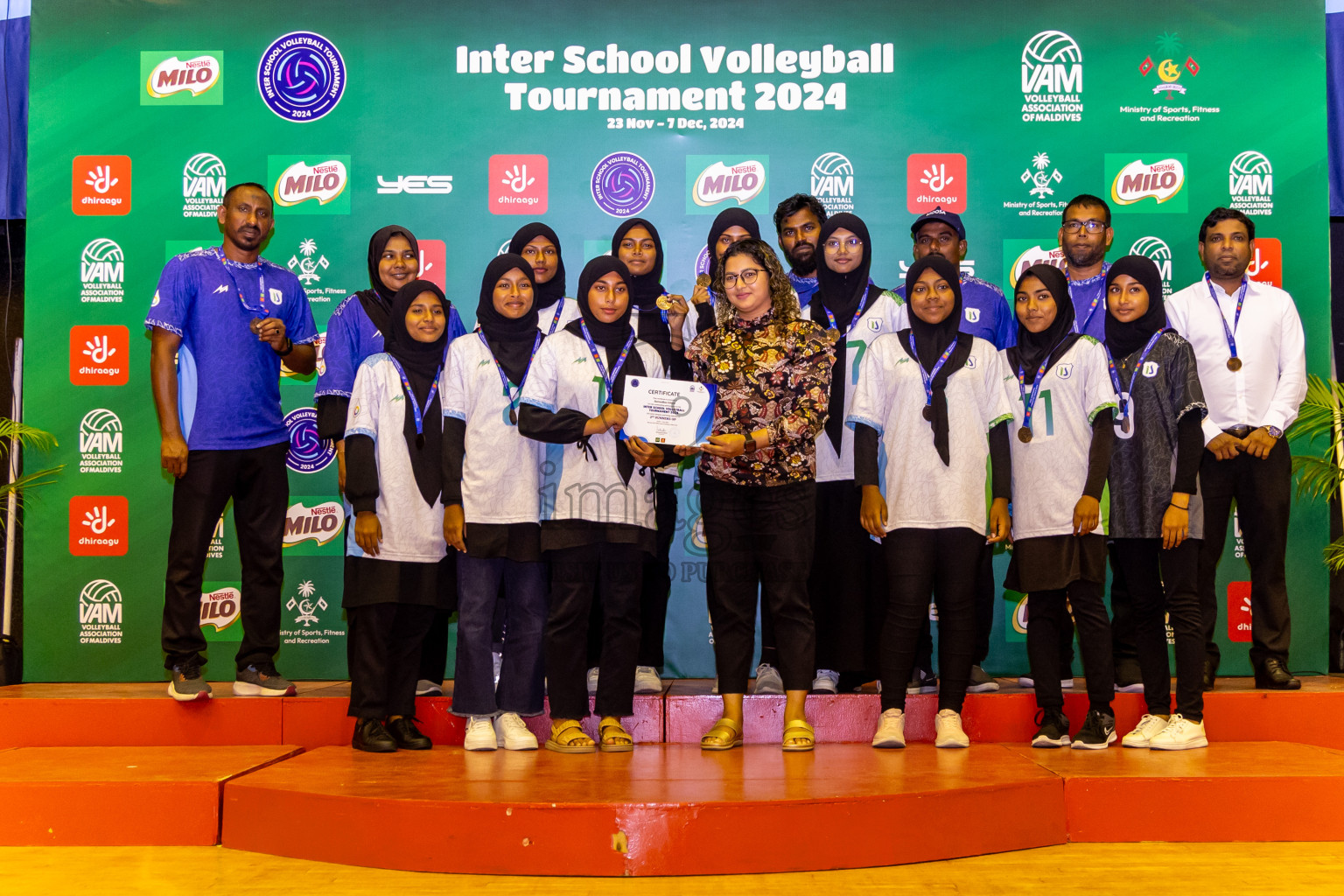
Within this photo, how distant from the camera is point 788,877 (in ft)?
8.98

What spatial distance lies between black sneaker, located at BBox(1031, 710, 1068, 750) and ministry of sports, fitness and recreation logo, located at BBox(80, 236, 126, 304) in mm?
4774

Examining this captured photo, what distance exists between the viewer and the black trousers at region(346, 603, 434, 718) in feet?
11.7

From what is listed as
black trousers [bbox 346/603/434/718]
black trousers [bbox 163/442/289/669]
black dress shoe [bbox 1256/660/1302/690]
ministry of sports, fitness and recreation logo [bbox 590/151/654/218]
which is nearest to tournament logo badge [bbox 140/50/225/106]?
ministry of sports, fitness and recreation logo [bbox 590/151/654/218]

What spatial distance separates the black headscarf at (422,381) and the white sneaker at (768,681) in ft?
4.85

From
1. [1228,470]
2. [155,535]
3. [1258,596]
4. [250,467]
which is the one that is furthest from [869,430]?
[155,535]

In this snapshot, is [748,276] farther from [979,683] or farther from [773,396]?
[979,683]

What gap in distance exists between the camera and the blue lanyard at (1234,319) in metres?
4.19

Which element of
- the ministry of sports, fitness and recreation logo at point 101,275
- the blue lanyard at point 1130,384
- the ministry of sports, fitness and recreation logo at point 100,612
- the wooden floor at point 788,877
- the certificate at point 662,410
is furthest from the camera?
the ministry of sports, fitness and recreation logo at point 101,275

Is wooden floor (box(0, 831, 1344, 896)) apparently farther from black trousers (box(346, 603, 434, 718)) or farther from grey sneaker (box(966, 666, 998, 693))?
grey sneaker (box(966, 666, 998, 693))

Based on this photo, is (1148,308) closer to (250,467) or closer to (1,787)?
(250,467)

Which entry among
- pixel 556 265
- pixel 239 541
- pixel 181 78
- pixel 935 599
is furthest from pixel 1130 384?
pixel 181 78

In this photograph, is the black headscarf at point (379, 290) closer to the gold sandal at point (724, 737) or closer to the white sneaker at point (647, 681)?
the white sneaker at point (647, 681)

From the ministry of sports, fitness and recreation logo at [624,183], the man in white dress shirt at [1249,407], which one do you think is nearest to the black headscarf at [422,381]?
the ministry of sports, fitness and recreation logo at [624,183]

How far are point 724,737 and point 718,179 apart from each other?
9.49 feet
